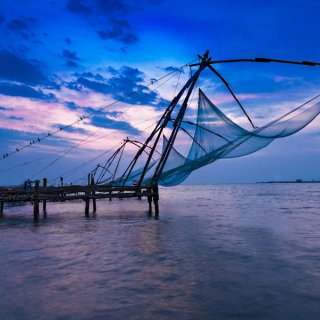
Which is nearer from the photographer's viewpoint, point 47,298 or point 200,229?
point 47,298

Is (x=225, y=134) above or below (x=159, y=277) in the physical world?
above

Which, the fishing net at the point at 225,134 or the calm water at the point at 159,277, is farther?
the fishing net at the point at 225,134

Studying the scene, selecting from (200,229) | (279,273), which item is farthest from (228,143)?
(279,273)

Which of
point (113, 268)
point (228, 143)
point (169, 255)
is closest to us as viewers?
point (113, 268)

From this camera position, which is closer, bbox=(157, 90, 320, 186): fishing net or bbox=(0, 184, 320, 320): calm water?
bbox=(0, 184, 320, 320): calm water

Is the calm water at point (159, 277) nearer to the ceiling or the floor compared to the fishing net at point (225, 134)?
nearer to the floor

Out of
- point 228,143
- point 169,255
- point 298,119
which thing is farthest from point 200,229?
point 298,119

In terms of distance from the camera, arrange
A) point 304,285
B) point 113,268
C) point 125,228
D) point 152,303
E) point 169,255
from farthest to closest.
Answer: point 125,228, point 169,255, point 113,268, point 304,285, point 152,303

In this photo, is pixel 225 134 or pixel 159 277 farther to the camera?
pixel 225 134

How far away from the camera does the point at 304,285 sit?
18.0 feet

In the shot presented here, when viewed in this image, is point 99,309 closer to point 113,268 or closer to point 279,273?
point 113,268

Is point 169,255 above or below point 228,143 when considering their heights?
below

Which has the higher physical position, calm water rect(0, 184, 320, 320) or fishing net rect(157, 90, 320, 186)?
fishing net rect(157, 90, 320, 186)

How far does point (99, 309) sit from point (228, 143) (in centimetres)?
726
